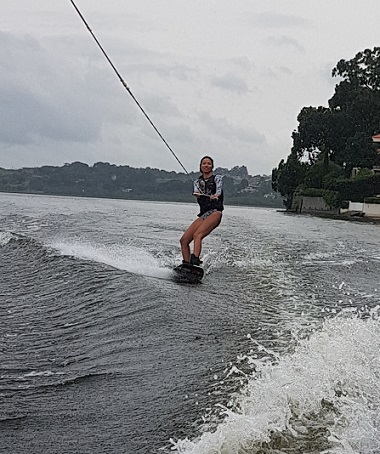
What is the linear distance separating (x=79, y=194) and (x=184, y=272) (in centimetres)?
9805

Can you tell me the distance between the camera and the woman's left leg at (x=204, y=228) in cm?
1012

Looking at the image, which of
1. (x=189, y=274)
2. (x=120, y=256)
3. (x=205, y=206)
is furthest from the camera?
(x=120, y=256)

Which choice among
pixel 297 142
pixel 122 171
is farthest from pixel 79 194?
pixel 297 142

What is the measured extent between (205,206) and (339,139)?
193 ft

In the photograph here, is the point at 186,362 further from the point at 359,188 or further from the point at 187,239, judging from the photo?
the point at 359,188

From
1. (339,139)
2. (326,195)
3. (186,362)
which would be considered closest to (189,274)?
(186,362)

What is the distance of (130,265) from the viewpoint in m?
10.5

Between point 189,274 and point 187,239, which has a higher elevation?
point 187,239

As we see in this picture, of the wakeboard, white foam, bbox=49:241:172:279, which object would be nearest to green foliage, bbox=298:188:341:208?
white foam, bbox=49:241:172:279

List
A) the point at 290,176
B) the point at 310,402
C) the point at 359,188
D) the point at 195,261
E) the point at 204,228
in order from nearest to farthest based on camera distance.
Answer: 1. the point at 310,402
2. the point at 195,261
3. the point at 204,228
4. the point at 359,188
5. the point at 290,176

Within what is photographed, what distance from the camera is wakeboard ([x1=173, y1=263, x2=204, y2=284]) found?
9.30 m

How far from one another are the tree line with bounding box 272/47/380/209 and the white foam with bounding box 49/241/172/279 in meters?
41.6

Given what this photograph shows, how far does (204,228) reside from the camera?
10203mm

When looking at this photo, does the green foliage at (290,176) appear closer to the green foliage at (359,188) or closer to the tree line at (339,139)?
the tree line at (339,139)
